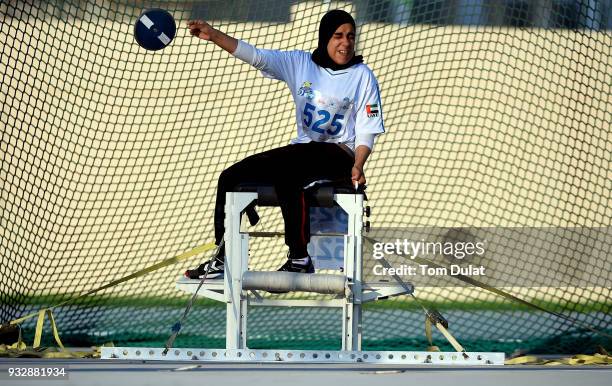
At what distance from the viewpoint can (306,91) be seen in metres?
5.71

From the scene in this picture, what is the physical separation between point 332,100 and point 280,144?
3.50 m

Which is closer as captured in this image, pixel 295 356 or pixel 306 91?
pixel 295 356

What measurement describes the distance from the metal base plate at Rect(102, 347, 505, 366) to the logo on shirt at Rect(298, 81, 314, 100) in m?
1.31

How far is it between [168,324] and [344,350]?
9.80 ft

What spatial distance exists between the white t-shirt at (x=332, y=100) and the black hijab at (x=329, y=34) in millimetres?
25

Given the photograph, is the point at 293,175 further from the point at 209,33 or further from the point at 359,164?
the point at 209,33

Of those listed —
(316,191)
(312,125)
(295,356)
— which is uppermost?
(312,125)

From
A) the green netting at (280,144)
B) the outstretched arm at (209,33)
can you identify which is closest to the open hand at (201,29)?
the outstretched arm at (209,33)

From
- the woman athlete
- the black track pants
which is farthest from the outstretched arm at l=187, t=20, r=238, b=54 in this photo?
the black track pants

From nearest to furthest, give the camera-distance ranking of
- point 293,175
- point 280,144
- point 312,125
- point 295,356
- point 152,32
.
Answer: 1. point 295,356
2. point 293,175
3. point 312,125
4. point 152,32
5. point 280,144

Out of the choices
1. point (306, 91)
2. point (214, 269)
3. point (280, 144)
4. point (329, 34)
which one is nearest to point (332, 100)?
point (306, 91)

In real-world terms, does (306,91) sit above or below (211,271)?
above

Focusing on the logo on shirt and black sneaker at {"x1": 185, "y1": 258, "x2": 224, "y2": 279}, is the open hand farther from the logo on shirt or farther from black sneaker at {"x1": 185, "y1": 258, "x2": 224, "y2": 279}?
black sneaker at {"x1": 185, "y1": 258, "x2": 224, "y2": 279}

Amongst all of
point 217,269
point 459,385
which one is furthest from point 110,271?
point 459,385
